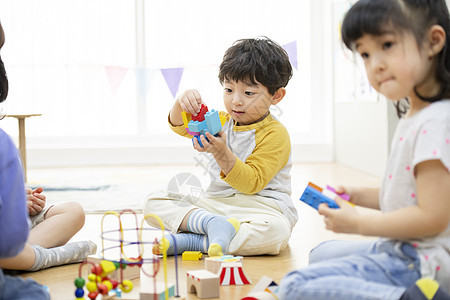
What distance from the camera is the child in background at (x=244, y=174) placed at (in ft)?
5.01

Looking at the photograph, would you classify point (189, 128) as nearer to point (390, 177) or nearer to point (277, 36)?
point (390, 177)

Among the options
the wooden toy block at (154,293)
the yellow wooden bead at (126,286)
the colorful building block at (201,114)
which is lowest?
the wooden toy block at (154,293)

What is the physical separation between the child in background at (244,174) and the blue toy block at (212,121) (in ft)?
0.07

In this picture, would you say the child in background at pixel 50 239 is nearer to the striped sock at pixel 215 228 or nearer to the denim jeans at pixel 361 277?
the striped sock at pixel 215 228

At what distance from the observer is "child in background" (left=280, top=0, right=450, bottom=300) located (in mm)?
917

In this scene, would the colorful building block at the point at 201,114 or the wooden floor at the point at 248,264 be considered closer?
the wooden floor at the point at 248,264

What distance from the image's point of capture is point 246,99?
1.62 m

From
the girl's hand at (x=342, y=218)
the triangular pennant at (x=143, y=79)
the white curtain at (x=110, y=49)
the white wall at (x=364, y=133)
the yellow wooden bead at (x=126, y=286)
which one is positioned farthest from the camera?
the white curtain at (x=110, y=49)

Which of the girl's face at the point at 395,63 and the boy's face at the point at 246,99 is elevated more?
the girl's face at the point at 395,63

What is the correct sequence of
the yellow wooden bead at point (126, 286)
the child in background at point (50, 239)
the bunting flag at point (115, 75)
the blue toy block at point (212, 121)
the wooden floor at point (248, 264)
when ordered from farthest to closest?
the bunting flag at point (115, 75), the blue toy block at point (212, 121), the child in background at point (50, 239), the wooden floor at point (248, 264), the yellow wooden bead at point (126, 286)

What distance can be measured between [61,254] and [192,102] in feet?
1.64

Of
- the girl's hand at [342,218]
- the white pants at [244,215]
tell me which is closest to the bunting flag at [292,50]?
the white pants at [244,215]

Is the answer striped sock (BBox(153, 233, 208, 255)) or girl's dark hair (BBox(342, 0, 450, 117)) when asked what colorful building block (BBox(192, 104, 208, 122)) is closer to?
striped sock (BBox(153, 233, 208, 255))

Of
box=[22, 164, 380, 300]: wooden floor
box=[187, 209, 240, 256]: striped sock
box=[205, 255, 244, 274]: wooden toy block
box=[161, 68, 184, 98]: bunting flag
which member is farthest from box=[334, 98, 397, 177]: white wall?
box=[205, 255, 244, 274]: wooden toy block
